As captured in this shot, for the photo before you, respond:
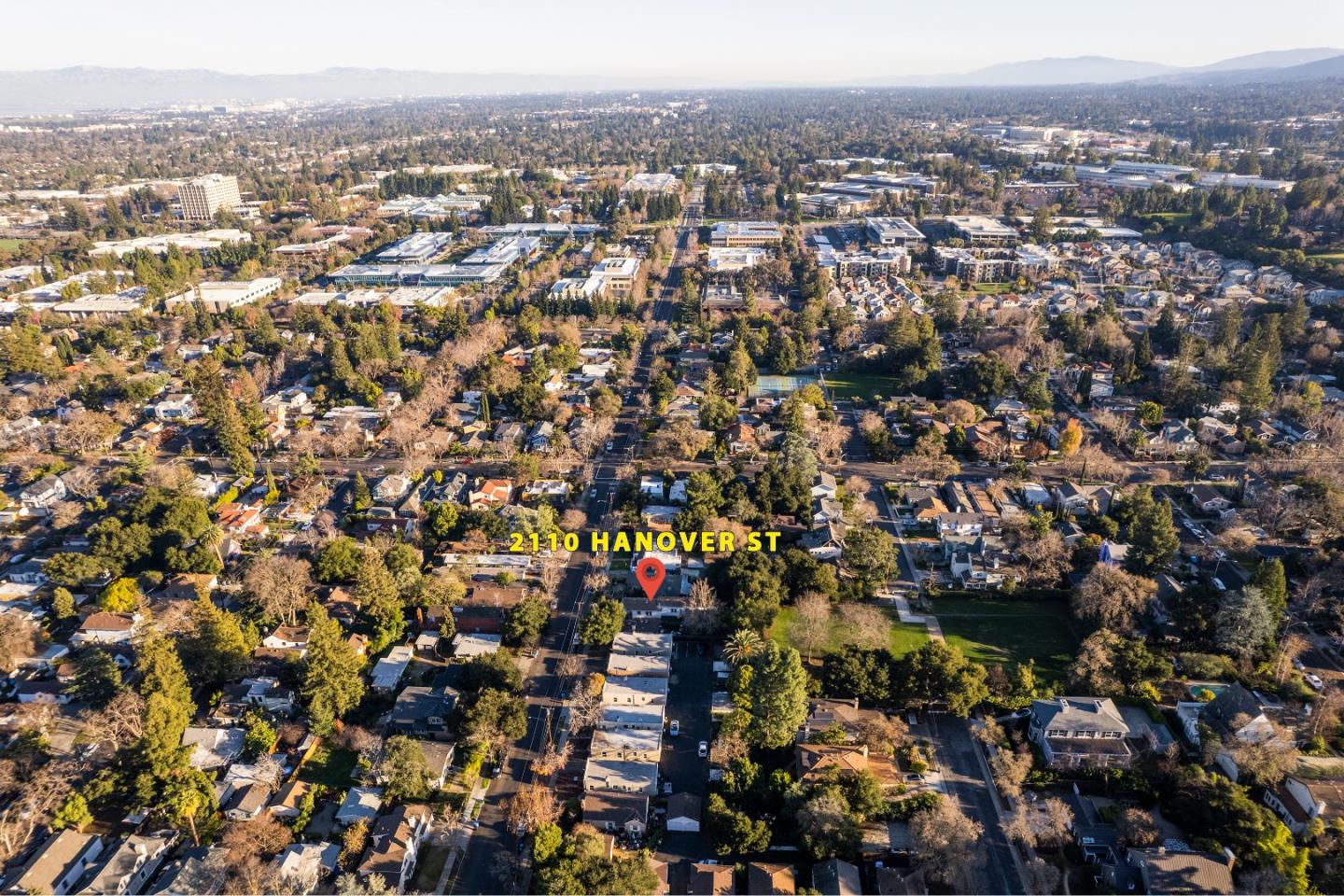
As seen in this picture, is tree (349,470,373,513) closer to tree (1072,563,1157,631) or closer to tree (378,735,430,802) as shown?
tree (378,735,430,802)

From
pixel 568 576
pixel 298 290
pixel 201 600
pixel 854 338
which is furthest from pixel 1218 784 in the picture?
pixel 298 290

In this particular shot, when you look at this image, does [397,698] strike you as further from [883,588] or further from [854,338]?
[854,338]

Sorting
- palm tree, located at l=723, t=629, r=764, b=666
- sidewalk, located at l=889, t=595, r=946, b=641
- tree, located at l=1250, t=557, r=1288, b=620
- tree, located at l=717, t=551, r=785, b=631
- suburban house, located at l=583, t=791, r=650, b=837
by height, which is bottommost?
suburban house, located at l=583, t=791, r=650, b=837

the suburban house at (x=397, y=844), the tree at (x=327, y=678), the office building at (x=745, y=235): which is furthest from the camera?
the office building at (x=745, y=235)

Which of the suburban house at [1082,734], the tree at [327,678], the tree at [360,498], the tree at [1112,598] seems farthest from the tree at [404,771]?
the tree at [1112,598]

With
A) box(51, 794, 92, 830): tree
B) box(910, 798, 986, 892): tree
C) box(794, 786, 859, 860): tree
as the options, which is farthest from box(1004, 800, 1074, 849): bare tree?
box(51, 794, 92, 830): tree

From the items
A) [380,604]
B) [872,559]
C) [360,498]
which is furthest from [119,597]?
[872,559]

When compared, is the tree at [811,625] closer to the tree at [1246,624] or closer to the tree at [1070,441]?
the tree at [1246,624]
